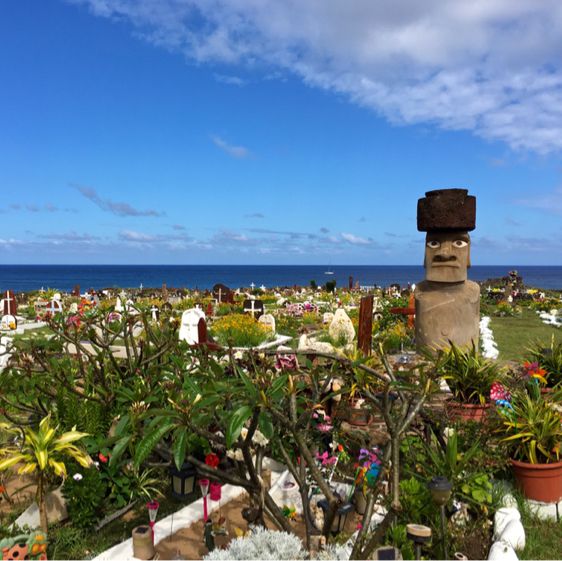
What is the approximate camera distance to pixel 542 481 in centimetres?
488

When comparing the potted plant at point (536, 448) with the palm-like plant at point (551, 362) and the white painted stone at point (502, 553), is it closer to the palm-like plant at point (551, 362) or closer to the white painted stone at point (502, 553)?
the white painted stone at point (502, 553)

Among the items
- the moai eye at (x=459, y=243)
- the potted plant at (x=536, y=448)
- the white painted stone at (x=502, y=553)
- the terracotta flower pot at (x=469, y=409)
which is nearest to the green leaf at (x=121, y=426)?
the white painted stone at (x=502, y=553)

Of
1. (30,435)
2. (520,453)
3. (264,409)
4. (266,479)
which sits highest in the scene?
(264,409)

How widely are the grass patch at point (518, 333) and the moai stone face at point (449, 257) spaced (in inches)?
135

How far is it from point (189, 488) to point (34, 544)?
1.72 metres

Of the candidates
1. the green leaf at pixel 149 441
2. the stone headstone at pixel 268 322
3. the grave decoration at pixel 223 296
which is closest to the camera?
the green leaf at pixel 149 441

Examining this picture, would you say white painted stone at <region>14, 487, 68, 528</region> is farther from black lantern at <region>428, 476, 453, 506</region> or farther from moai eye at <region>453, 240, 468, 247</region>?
moai eye at <region>453, 240, 468, 247</region>

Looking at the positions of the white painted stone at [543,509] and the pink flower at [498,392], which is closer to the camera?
the white painted stone at [543,509]

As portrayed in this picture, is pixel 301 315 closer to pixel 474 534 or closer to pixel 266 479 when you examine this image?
pixel 266 479

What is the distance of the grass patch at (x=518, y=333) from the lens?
1376 cm

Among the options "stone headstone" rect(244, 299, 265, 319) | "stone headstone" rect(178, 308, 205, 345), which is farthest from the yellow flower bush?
"stone headstone" rect(244, 299, 265, 319)

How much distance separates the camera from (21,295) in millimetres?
30812

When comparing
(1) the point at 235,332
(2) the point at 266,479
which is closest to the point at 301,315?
(1) the point at 235,332

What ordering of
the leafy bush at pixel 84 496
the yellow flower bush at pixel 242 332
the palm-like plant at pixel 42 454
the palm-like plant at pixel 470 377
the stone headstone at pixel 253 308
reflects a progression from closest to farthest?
the palm-like plant at pixel 42 454 → the leafy bush at pixel 84 496 → the palm-like plant at pixel 470 377 → the yellow flower bush at pixel 242 332 → the stone headstone at pixel 253 308
